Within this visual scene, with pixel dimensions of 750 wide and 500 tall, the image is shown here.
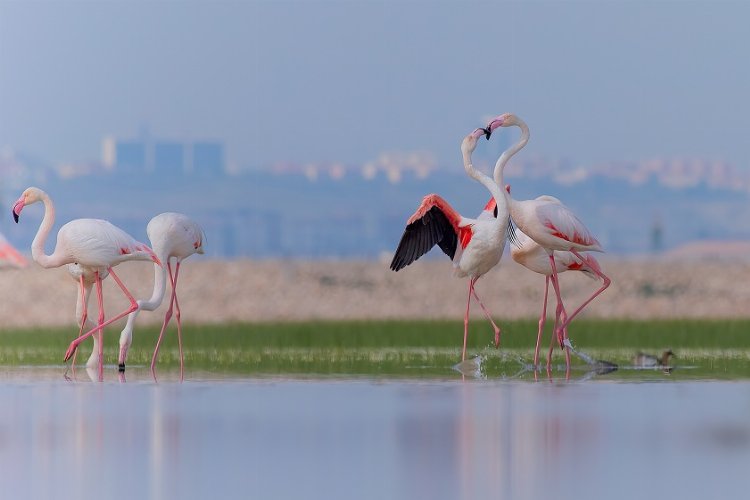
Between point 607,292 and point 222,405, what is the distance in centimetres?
1965

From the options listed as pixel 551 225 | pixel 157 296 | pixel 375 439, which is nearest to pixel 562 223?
pixel 551 225

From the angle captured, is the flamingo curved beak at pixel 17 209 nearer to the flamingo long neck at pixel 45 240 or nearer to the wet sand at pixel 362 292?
the flamingo long neck at pixel 45 240

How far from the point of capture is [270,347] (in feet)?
53.4

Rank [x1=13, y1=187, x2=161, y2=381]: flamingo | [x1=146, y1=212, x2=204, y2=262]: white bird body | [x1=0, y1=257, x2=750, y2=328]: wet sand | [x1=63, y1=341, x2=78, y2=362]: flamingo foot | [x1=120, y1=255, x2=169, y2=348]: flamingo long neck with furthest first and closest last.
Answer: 1. [x1=0, y1=257, x2=750, y2=328]: wet sand
2. [x1=146, y1=212, x2=204, y2=262]: white bird body
3. [x1=120, y1=255, x2=169, y2=348]: flamingo long neck
4. [x1=13, y1=187, x2=161, y2=381]: flamingo
5. [x1=63, y1=341, x2=78, y2=362]: flamingo foot

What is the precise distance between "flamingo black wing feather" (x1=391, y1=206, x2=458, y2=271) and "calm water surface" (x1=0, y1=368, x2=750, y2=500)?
2.58 meters

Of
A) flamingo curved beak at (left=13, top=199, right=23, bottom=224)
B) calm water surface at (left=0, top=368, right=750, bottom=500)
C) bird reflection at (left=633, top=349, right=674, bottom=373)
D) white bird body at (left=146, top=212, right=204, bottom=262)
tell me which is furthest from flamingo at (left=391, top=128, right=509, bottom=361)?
flamingo curved beak at (left=13, top=199, right=23, bottom=224)

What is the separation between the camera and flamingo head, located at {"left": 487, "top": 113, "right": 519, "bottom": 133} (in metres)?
13.9

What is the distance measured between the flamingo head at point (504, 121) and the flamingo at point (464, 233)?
0.79 ft

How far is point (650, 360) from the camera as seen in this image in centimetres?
1360

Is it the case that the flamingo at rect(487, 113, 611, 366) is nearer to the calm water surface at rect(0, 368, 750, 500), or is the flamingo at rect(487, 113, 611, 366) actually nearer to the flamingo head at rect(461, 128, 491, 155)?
the flamingo head at rect(461, 128, 491, 155)

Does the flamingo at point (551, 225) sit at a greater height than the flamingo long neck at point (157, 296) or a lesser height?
greater

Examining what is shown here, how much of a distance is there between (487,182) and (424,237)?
78 cm

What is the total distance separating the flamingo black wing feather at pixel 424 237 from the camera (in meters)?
13.9

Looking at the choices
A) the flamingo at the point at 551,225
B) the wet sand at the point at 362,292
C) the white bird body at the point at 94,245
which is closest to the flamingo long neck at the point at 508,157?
the flamingo at the point at 551,225
